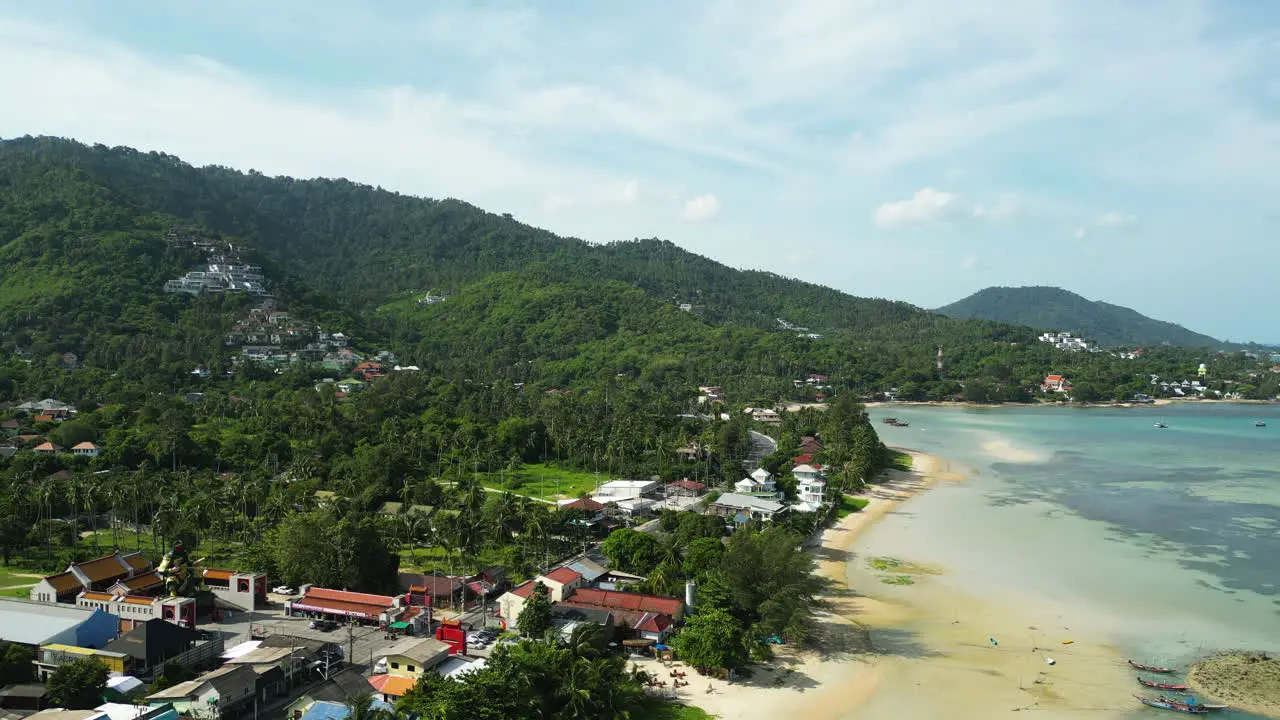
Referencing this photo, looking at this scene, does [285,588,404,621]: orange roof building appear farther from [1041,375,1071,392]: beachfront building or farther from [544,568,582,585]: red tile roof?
[1041,375,1071,392]: beachfront building

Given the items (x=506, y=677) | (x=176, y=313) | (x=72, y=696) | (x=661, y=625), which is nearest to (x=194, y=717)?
(x=72, y=696)

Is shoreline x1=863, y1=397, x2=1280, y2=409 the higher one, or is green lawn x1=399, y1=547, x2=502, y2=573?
shoreline x1=863, y1=397, x2=1280, y2=409

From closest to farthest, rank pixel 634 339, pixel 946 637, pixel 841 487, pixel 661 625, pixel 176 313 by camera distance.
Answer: pixel 661 625
pixel 946 637
pixel 841 487
pixel 176 313
pixel 634 339

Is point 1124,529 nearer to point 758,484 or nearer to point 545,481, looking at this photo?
point 758,484

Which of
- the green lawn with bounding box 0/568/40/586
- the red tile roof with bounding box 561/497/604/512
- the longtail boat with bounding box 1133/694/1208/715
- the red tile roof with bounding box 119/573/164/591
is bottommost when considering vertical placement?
the longtail boat with bounding box 1133/694/1208/715

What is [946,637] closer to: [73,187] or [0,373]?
[0,373]

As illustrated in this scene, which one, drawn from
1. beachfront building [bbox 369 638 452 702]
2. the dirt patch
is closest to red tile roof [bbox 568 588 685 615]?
beachfront building [bbox 369 638 452 702]
